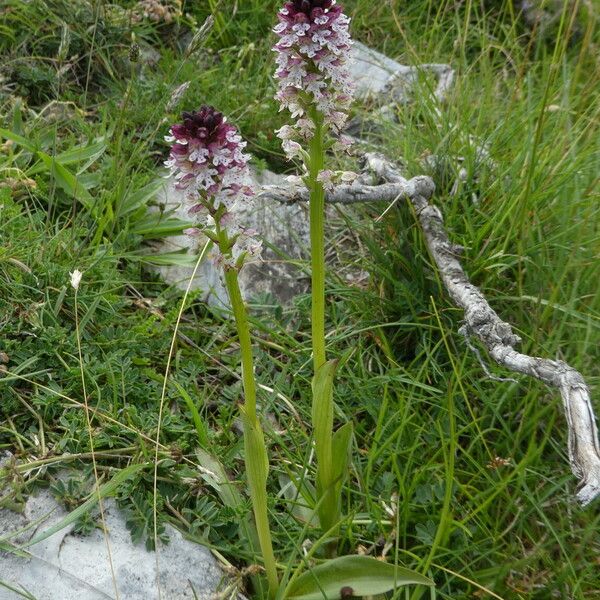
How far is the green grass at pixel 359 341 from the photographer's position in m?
2.29

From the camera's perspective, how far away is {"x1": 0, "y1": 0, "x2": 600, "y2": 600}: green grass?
2289mm

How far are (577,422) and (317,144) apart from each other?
41.2 inches

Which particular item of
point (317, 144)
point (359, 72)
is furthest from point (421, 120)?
point (317, 144)

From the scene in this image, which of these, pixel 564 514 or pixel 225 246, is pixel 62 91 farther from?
pixel 564 514

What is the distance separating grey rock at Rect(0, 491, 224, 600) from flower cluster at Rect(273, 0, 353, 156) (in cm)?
131

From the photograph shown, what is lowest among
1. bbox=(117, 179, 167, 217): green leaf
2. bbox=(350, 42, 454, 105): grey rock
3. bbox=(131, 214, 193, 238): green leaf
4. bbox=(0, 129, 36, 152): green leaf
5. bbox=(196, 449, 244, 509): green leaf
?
bbox=(196, 449, 244, 509): green leaf

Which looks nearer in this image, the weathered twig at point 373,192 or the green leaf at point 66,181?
the weathered twig at point 373,192

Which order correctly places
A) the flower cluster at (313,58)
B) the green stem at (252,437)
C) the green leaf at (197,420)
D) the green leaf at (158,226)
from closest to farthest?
the flower cluster at (313,58) → the green stem at (252,437) → the green leaf at (197,420) → the green leaf at (158,226)

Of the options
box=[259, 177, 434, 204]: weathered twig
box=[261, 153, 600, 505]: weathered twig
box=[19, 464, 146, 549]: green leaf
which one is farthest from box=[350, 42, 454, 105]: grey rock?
box=[19, 464, 146, 549]: green leaf

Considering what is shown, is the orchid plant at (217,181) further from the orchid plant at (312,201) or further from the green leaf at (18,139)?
the green leaf at (18,139)

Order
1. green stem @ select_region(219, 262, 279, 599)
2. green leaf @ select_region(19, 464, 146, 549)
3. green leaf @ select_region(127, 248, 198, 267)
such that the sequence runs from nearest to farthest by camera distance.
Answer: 1. green stem @ select_region(219, 262, 279, 599)
2. green leaf @ select_region(19, 464, 146, 549)
3. green leaf @ select_region(127, 248, 198, 267)

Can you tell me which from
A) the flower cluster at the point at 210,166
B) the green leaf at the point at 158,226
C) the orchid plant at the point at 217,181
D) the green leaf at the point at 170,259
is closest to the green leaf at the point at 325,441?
the orchid plant at the point at 217,181

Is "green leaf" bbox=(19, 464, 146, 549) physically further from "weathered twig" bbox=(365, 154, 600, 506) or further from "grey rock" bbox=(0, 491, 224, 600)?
"weathered twig" bbox=(365, 154, 600, 506)

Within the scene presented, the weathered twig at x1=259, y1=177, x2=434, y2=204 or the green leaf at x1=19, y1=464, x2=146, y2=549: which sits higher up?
the weathered twig at x1=259, y1=177, x2=434, y2=204
